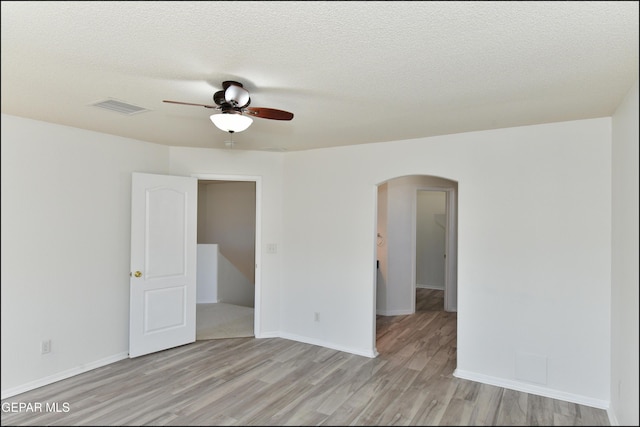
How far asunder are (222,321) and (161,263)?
1.68 meters

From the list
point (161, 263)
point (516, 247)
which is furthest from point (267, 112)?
point (161, 263)

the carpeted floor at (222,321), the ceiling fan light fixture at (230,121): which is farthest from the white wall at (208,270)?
the ceiling fan light fixture at (230,121)

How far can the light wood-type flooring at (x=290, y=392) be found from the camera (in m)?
1.69

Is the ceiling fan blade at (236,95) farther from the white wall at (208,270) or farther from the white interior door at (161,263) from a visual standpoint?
the white wall at (208,270)

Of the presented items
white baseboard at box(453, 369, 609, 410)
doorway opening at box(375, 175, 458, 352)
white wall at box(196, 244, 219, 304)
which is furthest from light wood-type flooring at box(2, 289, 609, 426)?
white wall at box(196, 244, 219, 304)

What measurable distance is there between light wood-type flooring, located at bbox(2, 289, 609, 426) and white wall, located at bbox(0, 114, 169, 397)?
20 centimetres

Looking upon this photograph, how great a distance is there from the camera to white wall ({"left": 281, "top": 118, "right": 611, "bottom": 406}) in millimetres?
2949

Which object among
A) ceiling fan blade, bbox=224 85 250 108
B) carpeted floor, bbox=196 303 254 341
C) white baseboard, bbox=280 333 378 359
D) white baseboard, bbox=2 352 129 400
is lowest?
carpeted floor, bbox=196 303 254 341

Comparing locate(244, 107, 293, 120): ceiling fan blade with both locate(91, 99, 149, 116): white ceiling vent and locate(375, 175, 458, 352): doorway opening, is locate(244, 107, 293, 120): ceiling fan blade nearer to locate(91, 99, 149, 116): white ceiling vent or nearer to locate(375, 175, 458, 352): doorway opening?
locate(91, 99, 149, 116): white ceiling vent

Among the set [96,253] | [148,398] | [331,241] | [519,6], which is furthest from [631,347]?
[96,253]

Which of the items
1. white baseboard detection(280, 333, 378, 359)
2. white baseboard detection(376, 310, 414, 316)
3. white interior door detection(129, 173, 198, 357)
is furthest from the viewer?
white baseboard detection(376, 310, 414, 316)

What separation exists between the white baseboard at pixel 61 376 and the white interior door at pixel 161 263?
0.20m

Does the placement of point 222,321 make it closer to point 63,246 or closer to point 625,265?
point 63,246

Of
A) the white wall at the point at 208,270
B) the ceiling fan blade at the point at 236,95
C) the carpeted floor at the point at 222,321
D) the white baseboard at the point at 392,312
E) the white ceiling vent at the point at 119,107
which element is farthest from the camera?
Answer: the white wall at the point at 208,270
